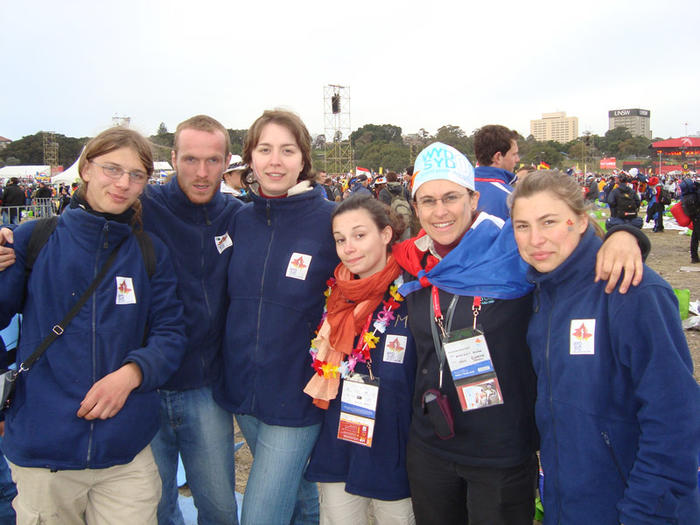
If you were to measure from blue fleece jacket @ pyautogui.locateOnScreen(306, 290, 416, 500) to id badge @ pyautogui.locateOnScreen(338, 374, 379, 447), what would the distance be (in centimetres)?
3

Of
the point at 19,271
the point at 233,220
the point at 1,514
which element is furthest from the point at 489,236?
the point at 1,514

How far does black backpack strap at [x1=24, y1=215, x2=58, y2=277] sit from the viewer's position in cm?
199

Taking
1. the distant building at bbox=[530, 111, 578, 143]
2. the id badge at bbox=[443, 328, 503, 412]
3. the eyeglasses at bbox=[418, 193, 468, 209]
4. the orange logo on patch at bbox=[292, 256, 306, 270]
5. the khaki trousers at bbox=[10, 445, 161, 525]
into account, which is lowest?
the khaki trousers at bbox=[10, 445, 161, 525]

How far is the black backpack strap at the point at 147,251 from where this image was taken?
2.20 metres

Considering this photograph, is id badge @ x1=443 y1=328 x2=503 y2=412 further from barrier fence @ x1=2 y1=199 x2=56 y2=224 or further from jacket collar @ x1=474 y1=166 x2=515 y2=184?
barrier fence @ x1=2 y1=199 x2=56 y2=224

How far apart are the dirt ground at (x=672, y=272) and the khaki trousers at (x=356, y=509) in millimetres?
1633

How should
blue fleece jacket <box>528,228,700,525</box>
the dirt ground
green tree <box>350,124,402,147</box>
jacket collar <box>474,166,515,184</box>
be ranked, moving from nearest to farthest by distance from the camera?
1. blue fleece jacket <box>528,228,700,525</box>
2. the dirt ground
3. jacket collar <box>474,166,515,184</box>
4. green tree <box>350,124,402,147</box>

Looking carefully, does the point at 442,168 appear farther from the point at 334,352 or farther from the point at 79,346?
the point at 79,346

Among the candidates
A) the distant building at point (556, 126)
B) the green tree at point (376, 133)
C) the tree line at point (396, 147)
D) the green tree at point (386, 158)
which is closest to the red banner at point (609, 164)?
the tree line at point (396, 147)

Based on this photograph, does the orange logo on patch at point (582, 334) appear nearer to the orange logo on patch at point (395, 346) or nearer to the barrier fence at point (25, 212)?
the orange logo on patch at point (395, 346)

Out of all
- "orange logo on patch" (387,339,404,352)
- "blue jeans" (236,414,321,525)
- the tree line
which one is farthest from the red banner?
"blue jeans" (236,414,321,525)

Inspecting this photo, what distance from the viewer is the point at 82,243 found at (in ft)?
6.68

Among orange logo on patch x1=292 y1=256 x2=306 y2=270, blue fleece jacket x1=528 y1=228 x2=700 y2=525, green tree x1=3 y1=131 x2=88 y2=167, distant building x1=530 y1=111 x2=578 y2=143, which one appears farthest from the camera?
distant building x1=530 y1=111 x2=578 y2=143

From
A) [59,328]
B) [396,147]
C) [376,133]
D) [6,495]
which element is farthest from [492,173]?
[376,133]
